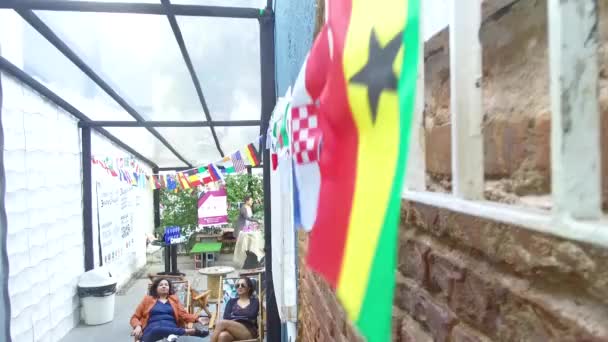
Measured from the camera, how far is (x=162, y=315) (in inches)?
169

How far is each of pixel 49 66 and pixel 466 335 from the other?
440 centimetres

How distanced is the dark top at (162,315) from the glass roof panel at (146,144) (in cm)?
312

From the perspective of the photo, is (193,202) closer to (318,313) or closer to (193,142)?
(193,142)

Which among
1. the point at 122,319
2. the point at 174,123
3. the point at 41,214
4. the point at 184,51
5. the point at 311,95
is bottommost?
the point at 122,319

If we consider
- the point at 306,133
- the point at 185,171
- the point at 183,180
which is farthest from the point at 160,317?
the point at 306,133

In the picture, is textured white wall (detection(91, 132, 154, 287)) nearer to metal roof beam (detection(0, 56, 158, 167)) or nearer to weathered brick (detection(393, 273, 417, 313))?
metal roof beam (detection(0, 56, 158, 167))

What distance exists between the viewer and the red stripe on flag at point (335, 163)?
27.5 inches

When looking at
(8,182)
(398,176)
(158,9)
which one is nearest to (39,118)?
(8,182)

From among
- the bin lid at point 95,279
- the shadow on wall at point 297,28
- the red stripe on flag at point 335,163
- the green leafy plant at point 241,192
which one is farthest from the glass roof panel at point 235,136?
the red stripe on flag at point 335,163

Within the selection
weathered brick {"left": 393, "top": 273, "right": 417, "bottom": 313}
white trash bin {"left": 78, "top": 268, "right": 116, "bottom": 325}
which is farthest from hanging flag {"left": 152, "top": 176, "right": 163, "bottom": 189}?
weathered brick {"left": 393, "top": 273, "right": 417, "bottom": 313}

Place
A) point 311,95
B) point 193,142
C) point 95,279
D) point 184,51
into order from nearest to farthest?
point 311,95 → point 184,51 → point 95,279 → point 193,142

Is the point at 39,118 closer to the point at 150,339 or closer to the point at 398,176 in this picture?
the point at 150,339

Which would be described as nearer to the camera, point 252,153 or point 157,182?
point 252,153

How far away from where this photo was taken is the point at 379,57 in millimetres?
568
